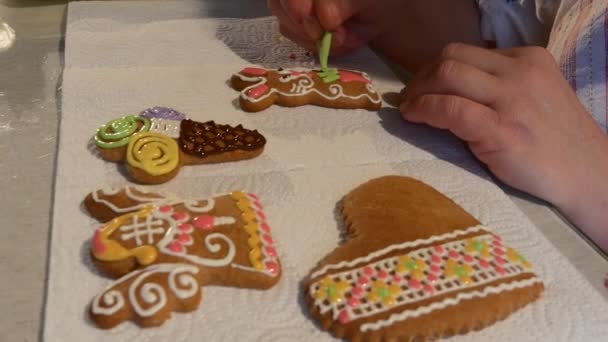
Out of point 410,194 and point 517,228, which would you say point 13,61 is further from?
point 517,228

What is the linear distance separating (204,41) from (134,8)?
0.66 feet

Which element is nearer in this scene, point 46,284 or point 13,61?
point 46,284

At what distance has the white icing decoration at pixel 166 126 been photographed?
74 cm

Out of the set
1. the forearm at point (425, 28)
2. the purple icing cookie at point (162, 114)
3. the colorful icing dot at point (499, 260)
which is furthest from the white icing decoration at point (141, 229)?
the forearm at point (425, 28)

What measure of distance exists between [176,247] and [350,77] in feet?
1.37

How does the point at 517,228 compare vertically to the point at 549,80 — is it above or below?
below

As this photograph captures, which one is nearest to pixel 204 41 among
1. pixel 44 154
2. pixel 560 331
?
pixel 44 154

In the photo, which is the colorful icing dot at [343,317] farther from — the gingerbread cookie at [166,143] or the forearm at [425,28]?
the forearm at [425,28]

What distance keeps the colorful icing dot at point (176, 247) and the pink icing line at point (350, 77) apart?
1.30 feet

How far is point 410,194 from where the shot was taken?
653mm

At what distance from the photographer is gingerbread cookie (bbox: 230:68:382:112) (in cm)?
82

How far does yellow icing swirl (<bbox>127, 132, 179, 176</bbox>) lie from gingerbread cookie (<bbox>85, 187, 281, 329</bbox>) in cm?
5

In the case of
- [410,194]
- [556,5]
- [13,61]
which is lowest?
[13,61]

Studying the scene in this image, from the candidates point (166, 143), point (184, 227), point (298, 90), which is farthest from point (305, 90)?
point (184, 227)
